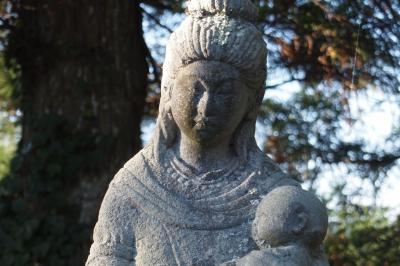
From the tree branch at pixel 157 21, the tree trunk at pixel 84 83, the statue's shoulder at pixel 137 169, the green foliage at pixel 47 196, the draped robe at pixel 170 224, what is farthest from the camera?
the tree branch at pixel 157 21

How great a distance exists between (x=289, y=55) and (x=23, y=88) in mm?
2643

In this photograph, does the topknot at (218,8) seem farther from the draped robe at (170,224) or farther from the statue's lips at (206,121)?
the draped robe at (170,224)

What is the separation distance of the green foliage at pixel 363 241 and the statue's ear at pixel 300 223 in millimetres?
6567

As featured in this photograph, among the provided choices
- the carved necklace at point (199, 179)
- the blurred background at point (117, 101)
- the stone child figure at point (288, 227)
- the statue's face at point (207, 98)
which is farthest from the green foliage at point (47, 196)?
the stone child figure at point (288, 227)

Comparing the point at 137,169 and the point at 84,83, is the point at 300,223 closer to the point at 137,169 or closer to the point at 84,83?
the point at 137,169

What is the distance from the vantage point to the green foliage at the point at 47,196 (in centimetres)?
924

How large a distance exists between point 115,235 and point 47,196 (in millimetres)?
4423

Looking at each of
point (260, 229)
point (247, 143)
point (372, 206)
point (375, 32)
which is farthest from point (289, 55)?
point (260, 229)

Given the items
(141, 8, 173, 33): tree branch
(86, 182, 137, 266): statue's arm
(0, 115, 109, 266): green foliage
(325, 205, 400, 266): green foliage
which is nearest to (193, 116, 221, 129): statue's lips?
(86, 182, 137, 266): statue's arm

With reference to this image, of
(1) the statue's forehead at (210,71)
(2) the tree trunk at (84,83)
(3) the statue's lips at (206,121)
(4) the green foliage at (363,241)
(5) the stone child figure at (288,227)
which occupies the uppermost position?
(1) the statue's forehead at (210,71)

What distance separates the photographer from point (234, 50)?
5176 mm

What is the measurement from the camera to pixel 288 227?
468cm

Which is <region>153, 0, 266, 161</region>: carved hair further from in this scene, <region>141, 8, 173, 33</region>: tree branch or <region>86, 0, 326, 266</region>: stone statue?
<region>141, 8, 173, 33</region>: tree branch

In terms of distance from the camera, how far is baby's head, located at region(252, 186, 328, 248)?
468cm
